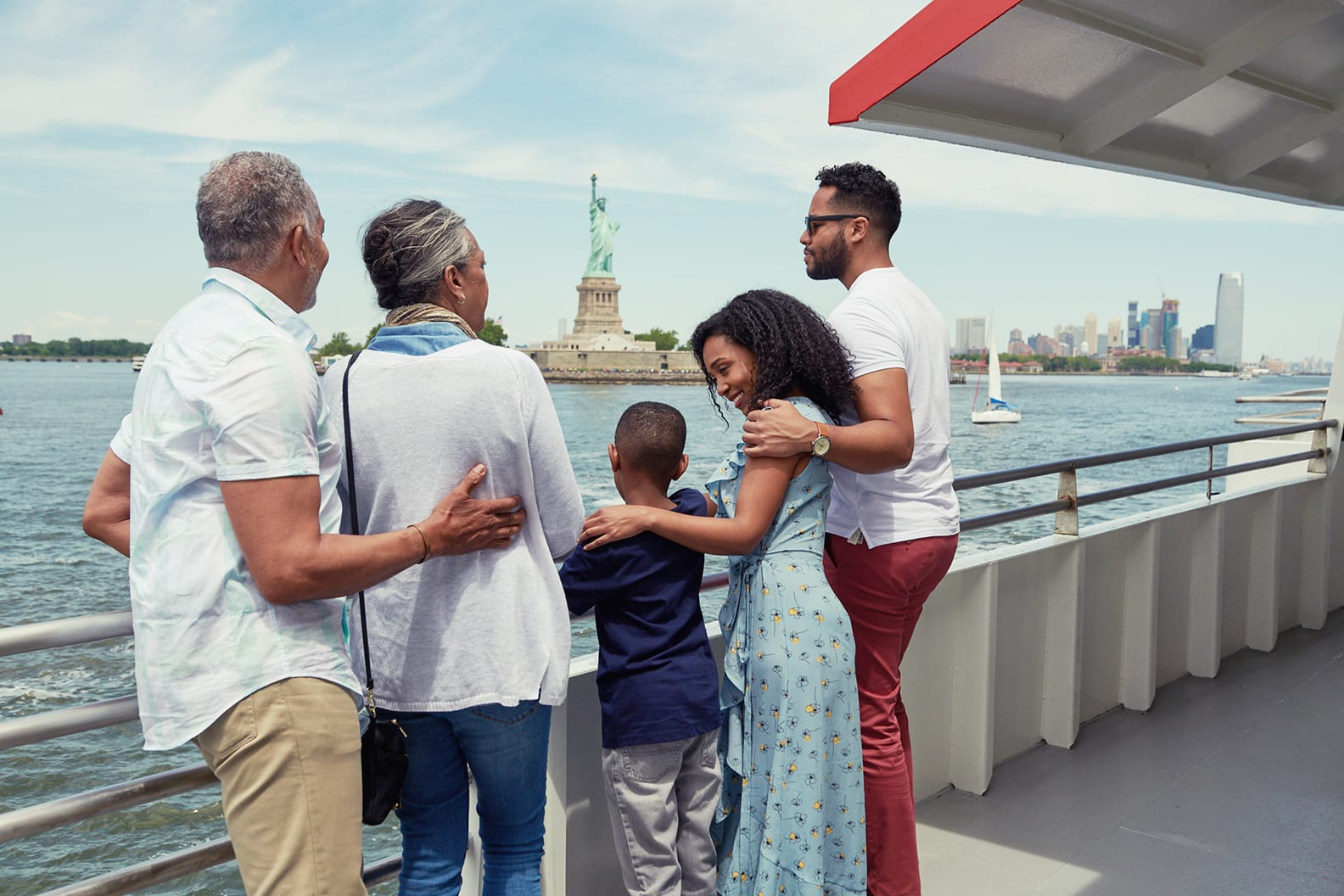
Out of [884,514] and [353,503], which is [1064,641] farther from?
[353,503]

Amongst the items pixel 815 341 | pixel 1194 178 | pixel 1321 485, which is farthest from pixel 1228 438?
pixel 815 341

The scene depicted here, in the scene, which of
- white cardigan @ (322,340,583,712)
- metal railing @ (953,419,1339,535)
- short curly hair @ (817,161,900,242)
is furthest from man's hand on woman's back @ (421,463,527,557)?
metal railing @ (953,419,1339,535)

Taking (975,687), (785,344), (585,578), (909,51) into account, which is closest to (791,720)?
(585,578)

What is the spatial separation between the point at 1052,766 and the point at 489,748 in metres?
2.40

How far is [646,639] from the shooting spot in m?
1.93

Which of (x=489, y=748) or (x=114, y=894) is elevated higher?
(x=489, y=748)

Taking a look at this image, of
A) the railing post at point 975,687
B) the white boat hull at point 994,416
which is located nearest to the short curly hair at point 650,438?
the railing post at point 975,687

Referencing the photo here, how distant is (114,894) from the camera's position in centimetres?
165

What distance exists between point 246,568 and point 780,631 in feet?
3.09

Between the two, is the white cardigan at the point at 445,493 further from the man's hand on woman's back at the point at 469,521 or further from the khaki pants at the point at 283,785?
the khaki pants at the point at 283,785

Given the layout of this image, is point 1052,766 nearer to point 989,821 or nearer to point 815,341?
point 989,821

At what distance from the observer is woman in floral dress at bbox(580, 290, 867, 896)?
195 centimetres

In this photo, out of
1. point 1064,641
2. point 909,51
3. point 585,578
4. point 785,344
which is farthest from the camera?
point 1064,641

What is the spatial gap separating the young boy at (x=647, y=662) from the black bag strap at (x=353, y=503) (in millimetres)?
368
